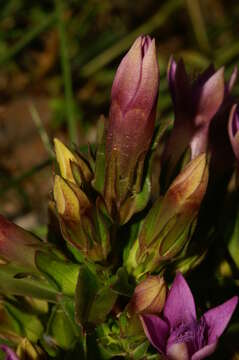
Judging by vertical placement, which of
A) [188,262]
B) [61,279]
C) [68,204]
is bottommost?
[188,262]

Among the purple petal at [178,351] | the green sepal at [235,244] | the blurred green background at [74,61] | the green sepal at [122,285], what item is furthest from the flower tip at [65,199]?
the blurred green background at [74,61]

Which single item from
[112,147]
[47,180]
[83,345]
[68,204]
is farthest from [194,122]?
[47,180]

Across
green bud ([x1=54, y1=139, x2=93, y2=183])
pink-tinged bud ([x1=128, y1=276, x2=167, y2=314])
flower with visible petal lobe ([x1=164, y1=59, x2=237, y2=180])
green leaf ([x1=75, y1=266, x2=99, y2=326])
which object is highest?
green bud ([x1=54, y1=139, x2=93, y2=183])

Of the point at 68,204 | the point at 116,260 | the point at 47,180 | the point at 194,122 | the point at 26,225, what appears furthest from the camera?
the point at 47,180

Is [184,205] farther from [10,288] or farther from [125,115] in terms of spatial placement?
[10,288]

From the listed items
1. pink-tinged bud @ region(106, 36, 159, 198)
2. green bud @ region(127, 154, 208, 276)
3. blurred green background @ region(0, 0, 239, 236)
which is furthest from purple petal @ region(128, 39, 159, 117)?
blurred green background @ region(0, 0, 239, 236)

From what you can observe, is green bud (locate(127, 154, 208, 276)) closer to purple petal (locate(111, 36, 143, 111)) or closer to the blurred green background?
purple petal (locate(111, 36, 143, 111))

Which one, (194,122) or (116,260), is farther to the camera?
(194,122)
